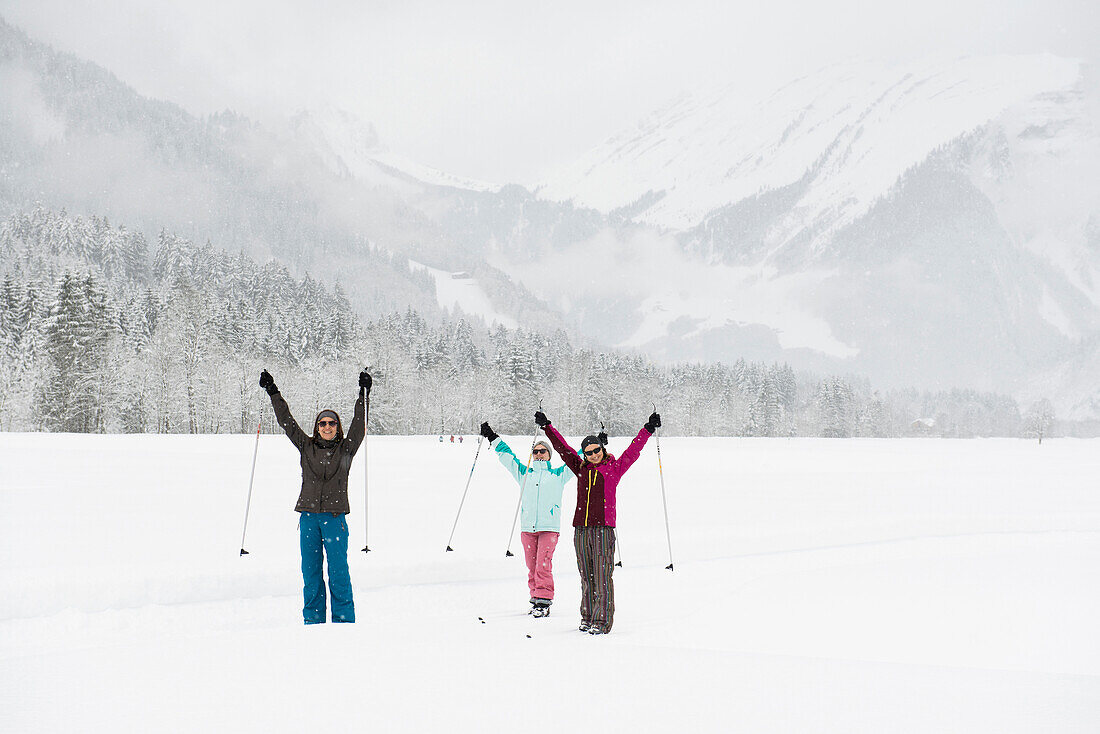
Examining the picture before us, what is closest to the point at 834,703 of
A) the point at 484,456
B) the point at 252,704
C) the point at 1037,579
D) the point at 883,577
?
the point at 252,704

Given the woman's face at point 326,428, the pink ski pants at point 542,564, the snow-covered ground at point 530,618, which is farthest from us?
the pink ski pants at point 542,564

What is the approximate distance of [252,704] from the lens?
420cm

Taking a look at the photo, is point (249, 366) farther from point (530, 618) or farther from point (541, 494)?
point (530, 618)

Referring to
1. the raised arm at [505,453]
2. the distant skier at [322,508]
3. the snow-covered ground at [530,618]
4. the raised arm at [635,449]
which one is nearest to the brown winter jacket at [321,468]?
the distant skier at [322,508]

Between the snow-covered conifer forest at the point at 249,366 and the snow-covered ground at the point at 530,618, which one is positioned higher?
the snow-covered conifer forest at the point at 249,366

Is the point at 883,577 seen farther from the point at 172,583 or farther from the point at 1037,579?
the point at 172,583

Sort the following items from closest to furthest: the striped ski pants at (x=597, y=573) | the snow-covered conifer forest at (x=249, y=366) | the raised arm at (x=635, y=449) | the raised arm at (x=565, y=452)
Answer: the striped ski pants at (x=597, y=573) < the raised arm at (x=635, y=449) < the raised arm at (x=565, y=452) < the snow-covered conifer forest at (x=249, y=366)

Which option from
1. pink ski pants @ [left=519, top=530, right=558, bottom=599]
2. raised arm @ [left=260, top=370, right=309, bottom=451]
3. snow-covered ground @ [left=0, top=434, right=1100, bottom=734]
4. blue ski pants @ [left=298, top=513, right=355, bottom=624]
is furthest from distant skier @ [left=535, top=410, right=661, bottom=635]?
raised arm @ [left=260, top=370, right=309, bottom=451]

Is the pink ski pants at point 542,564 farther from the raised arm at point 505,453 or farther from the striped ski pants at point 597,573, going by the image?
the striped ski pants at point 597,573

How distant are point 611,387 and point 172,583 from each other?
259 ft

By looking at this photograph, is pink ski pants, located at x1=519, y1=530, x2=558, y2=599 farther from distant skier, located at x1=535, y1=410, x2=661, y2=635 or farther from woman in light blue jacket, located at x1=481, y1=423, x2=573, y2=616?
distant skier, located at x1=535, y1=410, x2=661, y2=635

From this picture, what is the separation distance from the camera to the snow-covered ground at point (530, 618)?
13.7 ft

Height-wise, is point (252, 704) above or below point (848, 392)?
below

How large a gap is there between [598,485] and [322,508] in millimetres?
2752
